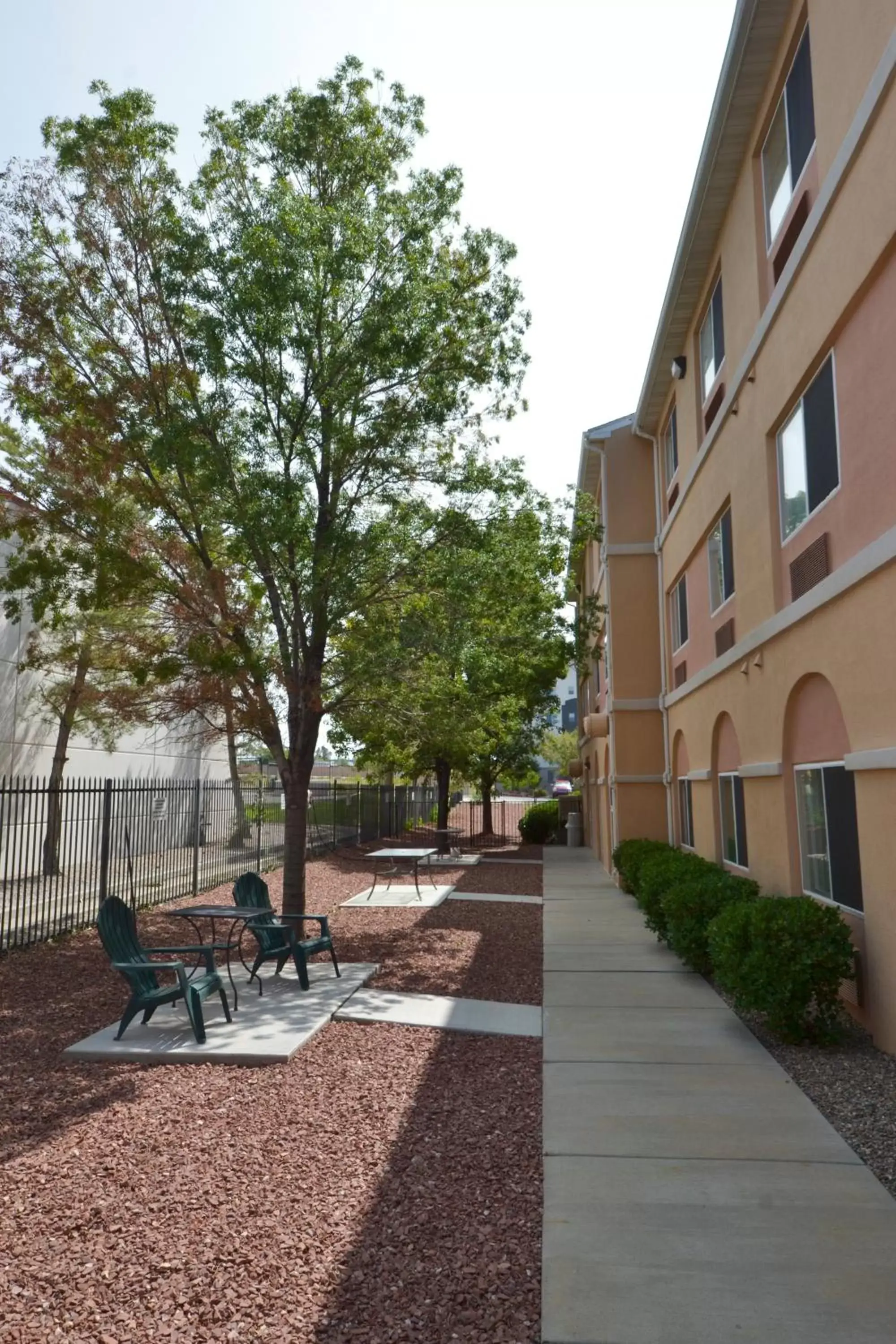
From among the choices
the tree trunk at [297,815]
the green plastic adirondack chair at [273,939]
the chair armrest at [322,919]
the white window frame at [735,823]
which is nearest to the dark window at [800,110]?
the white window frame at [735,823]

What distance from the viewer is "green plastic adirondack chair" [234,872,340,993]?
8945 mm

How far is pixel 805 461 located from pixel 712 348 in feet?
16.2

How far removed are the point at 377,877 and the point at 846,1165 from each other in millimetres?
15537

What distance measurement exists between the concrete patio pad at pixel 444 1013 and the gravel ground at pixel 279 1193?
215mm

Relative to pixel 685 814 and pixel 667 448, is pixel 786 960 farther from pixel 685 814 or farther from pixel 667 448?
pixel 667 448

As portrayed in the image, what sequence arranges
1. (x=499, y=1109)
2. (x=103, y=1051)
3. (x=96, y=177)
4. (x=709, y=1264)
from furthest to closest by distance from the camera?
(x=96, y=177) → (x=103, y=1051) → (x=499, y=1109) → (x=709, y=1264)

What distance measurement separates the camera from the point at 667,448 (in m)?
17.4

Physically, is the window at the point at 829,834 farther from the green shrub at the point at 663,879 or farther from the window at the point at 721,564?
the window at the point at 721,564

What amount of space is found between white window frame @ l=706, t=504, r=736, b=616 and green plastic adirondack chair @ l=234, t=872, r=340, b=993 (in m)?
6.29

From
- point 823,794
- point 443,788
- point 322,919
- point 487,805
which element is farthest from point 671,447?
point 487,805

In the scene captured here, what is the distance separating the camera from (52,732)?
18609mm

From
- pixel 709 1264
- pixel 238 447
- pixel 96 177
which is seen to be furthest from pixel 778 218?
pixel 709 1264

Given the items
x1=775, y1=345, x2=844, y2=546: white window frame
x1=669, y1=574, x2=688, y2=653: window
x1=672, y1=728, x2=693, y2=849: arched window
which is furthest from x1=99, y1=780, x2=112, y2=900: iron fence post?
x1=669, y1=574, x2=688, y2=653: window

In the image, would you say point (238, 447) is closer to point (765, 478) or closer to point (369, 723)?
point (369, 723)
